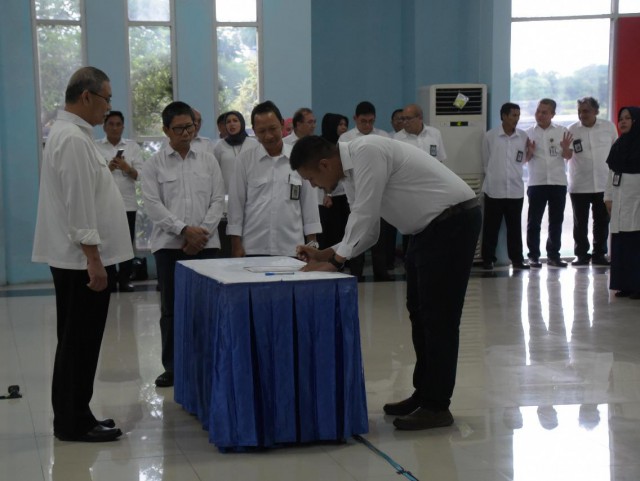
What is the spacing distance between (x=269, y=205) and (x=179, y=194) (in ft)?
1.64

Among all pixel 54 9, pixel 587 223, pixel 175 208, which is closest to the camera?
pixel 175 208

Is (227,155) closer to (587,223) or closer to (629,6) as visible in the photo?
(587,223)

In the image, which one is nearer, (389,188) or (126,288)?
(389,188)

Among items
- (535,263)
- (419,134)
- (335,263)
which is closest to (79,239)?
(335,263)

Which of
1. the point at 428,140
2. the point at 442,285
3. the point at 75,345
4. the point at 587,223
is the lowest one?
the point at 587,223

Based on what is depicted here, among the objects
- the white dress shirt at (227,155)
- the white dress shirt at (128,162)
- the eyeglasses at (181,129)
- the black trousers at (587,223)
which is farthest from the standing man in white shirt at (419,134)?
the eyeglasses at (181,129)

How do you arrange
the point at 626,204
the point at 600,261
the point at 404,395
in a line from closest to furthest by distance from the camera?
1. the point at 404,395
2. the point at 626,204
3. the point at 600,261

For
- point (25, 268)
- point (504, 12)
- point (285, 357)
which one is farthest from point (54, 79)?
point (285, 357)

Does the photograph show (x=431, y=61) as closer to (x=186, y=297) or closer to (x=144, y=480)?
(x=186, y=297)

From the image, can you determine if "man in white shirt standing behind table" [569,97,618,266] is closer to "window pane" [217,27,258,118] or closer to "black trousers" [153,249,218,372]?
"window pane" [217,27,258,118]

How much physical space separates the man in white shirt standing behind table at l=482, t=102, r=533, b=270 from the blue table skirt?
6233 millimetres

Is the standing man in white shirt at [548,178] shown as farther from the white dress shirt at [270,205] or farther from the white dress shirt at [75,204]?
the white dress shirt at [75,204]

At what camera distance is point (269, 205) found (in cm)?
498

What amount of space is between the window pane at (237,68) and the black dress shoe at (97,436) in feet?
18.2
